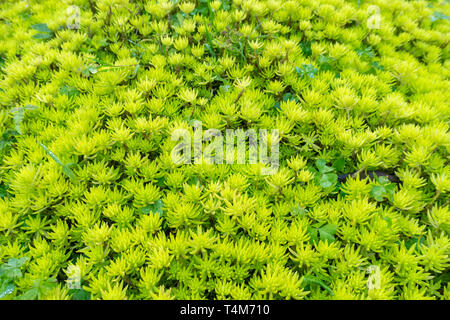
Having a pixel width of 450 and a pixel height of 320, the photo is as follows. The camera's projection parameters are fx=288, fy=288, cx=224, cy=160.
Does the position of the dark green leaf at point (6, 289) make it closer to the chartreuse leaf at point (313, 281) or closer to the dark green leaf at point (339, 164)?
the chartreuse leaf at point (313, 281)

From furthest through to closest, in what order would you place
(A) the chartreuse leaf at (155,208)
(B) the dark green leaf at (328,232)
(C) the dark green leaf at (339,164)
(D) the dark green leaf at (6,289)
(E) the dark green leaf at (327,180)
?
1. (C) the dark green leaf at (339,164)
2. (E) the dark green leaf at (327,180)
3. (A) the chartreuse leaf at (155,208)
4. (B) the dark green leaf at (328,232)
5. (D) the dark green leaf at (6,289)

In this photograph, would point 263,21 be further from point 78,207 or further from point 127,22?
point 78,207

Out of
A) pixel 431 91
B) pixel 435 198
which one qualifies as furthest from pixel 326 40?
pixel 435 198

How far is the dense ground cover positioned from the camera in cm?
166

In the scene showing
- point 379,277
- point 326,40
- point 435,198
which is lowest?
point 379,277

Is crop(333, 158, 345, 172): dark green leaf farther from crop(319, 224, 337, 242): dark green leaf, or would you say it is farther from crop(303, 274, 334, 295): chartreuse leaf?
crop(303, 274, 334, 295): chartreuse leaf

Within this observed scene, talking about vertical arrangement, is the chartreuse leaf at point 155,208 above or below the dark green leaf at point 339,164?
below

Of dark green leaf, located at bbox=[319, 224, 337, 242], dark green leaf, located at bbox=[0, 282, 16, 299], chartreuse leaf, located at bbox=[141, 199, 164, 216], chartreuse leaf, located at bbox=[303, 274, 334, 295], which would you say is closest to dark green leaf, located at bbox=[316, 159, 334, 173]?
dark green leaf, located at bbox=[319, 224, 337, 242]

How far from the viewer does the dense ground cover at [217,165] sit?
5.45ft

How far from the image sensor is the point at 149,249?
1702 mm

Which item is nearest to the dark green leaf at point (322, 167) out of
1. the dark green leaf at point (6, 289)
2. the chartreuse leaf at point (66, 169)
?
the chartreuse leaf at point (66, 169)

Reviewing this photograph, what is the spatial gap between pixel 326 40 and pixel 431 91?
3.75 feet

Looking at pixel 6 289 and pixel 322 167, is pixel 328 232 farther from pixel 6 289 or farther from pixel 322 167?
pixel 6 289
